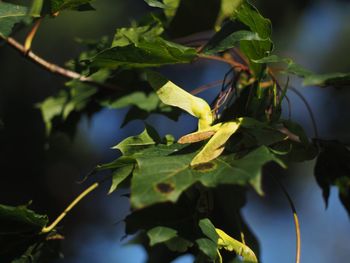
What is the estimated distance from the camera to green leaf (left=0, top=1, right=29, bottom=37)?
3.21ft

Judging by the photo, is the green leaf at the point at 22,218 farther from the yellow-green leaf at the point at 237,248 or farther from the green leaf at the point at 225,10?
the green leaf at the point at 225,10

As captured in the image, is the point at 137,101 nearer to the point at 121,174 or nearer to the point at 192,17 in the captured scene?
the point at 192,17

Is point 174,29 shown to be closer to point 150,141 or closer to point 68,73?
point 68,73

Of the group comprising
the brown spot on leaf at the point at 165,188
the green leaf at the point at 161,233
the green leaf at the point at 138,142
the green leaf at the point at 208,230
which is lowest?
the green leaf at the point at 208,230

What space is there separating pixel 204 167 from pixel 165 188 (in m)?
0.08

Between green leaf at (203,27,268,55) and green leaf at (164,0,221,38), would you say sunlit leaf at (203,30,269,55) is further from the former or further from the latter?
green leaf at (164,0,221,38)

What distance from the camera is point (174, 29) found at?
1.31 m

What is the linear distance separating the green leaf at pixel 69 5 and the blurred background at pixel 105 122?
4.41ft

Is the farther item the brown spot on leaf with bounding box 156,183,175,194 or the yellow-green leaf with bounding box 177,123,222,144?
the yellow-green leaf with bounding box 177,123,222,144

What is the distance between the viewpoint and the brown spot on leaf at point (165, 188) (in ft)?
2.32

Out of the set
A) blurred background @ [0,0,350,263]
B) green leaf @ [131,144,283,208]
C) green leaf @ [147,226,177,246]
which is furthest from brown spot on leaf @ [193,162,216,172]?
blurred background @ [0,0,350,263]

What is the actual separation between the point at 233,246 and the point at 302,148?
0.26 m

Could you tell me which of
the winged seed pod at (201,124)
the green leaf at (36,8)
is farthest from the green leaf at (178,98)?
the green leaf at (36,8)

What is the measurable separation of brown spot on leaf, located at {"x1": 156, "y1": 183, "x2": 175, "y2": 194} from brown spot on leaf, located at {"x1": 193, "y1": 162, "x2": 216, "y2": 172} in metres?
0.06
